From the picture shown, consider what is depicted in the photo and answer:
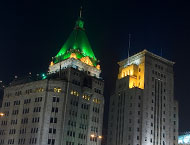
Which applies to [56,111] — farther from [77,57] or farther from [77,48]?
[77,48]

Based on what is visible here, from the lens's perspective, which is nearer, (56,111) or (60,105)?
(56,111)

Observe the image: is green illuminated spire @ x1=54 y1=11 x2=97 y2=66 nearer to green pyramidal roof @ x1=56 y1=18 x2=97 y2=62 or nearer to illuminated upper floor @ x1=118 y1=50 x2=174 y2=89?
green pyramidal roof @ x1=56 y1=18 x2=97 y2=62

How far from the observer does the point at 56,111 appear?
117 m

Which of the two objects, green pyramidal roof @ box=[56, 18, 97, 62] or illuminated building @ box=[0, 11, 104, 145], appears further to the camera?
green pyramidal roof @ box=[56, 18, 97, 62]

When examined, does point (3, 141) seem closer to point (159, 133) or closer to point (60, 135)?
point (60, 135)

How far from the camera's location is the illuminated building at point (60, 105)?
4547 inches

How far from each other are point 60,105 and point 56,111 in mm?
2585

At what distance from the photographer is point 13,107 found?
131375mm

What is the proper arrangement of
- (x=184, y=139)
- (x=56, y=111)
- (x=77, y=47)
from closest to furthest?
(x=56, y=111)
(x=77, y=47)
(x=184, y=139)

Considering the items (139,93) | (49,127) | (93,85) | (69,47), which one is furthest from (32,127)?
(139,93)

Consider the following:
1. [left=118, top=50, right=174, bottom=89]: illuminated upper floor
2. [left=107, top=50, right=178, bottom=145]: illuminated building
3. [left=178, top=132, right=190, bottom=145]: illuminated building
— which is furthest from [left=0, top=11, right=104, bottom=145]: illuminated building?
[left=178, top=132, right=190, bottom=145]: illuminated building

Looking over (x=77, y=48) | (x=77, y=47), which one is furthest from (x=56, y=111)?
(x=77, y=47)

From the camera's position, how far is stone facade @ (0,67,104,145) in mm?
115000

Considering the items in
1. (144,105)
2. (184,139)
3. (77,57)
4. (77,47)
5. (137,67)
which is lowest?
(184,139)
